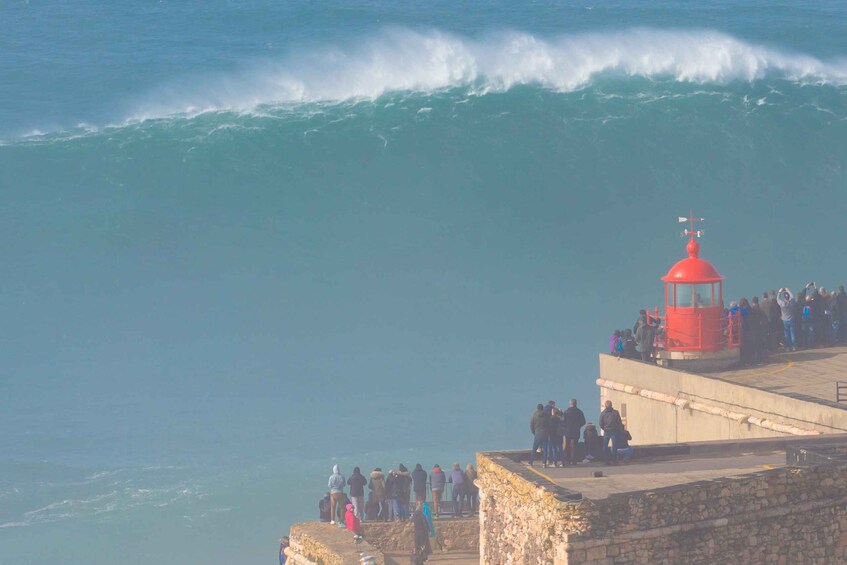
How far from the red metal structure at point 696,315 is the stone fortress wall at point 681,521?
757cm

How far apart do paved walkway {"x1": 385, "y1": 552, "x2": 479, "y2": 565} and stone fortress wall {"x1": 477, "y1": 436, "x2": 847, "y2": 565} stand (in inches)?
203

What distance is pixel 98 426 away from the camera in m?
31.1

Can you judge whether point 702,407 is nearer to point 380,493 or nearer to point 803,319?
point 803,319

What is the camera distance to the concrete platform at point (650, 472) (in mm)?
13586

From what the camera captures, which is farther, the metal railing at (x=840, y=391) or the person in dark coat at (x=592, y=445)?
the metal railing at (x=840, y=391)

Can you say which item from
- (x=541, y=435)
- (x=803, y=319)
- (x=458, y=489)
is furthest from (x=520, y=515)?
(x=803, y=319)

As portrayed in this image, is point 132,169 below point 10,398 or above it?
above

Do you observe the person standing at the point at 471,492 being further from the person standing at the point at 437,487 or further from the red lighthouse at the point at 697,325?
the red lighthouse at the point at 697,325

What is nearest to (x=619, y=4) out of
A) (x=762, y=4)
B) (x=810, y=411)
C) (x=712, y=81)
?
(x=762, y=4)

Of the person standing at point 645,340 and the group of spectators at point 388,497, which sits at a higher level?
the person standing at point 645,340

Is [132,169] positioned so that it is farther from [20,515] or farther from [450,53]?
[20,515]

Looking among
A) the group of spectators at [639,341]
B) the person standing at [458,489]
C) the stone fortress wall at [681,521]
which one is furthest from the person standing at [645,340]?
the stone fortress wall at [681,521]

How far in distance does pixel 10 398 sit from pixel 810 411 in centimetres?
2046

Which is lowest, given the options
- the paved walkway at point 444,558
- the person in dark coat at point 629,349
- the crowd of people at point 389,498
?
the paved walkway at point 444,558
